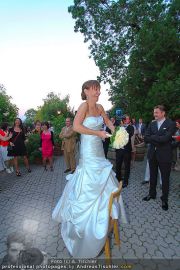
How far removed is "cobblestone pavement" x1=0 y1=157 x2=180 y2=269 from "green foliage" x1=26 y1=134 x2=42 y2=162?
265cm

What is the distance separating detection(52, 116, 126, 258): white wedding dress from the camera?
3.23 m

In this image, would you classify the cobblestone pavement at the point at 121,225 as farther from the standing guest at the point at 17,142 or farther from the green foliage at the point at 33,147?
the green foliage at the point at 33,147

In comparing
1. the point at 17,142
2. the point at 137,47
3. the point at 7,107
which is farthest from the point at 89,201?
the point at 7,107

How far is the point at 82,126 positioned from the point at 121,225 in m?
2.48

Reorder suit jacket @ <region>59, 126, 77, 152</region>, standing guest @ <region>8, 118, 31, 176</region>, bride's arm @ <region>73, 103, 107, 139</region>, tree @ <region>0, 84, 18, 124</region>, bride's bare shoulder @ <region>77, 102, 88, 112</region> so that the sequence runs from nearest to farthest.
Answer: bride's arm @ <region>73, 103, 107, 139</region> < bride's bare shoulder @ <region>77, 102, 88, 112</region> < standing guest @ <region>8, 118, 31, 176</region> < suit jacket @ <region>59, 126, 77, 152</region> < tree @ <region>0, 84, 18, 124</region>

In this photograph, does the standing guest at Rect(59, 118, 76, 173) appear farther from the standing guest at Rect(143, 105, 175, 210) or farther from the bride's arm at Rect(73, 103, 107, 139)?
the bride's arm at Rect(73, 103, 107, 139)

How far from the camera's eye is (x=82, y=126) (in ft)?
10.8

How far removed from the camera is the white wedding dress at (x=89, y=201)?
A: 3227 mm

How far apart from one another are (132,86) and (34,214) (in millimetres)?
10970

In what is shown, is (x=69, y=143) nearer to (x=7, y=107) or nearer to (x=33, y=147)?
(x=33, y=147)

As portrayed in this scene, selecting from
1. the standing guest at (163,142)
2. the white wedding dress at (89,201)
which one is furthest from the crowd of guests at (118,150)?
the white wedding dress at (89,201)

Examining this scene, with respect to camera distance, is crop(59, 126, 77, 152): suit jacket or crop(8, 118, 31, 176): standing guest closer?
crop(8, 118, 31, 176): standing guest

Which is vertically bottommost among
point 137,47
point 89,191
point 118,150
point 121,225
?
point 121,225

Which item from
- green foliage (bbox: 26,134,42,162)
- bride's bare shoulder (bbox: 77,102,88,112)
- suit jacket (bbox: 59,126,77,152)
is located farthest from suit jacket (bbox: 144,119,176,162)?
green foliage (bbox: 26,134,42,162)
